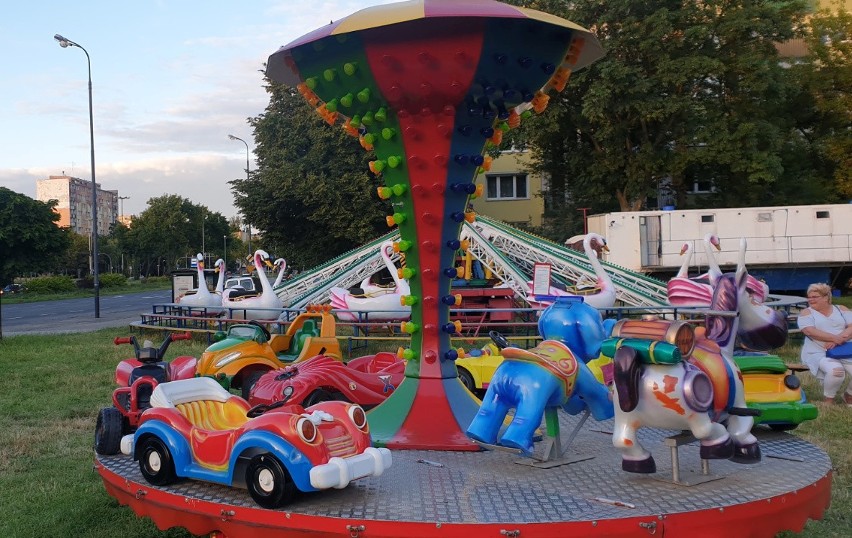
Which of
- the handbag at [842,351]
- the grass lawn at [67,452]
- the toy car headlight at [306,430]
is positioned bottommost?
the grass lawn at [67,452]

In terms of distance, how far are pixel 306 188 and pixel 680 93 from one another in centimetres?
1378

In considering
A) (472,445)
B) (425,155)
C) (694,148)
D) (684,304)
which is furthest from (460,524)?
(694,148)

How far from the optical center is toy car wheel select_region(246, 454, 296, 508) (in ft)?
15.0

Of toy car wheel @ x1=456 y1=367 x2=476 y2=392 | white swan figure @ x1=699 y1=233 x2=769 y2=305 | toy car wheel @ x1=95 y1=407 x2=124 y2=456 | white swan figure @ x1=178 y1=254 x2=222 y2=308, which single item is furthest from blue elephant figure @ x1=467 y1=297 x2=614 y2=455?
white swan figure @ x1=178 y1=254 x2=222 y2=308

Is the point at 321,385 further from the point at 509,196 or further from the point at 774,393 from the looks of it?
the point at 509,196

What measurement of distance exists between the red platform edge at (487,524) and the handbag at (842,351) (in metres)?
5.45

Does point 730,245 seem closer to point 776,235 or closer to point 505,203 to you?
point 776,235

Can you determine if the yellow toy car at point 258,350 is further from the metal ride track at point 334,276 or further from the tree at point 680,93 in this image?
the tree at point 680,93

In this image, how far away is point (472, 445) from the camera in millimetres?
6250

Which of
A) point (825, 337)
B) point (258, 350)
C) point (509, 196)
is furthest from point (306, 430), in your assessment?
point (509, 196)

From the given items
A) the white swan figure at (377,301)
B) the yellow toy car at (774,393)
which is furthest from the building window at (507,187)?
the yellow toy car at (774,393)

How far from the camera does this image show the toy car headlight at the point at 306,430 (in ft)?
15.3

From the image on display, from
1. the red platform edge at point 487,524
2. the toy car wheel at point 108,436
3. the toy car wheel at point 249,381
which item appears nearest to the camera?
the red platform edge at point 487,524

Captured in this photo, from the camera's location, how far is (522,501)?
468cm
